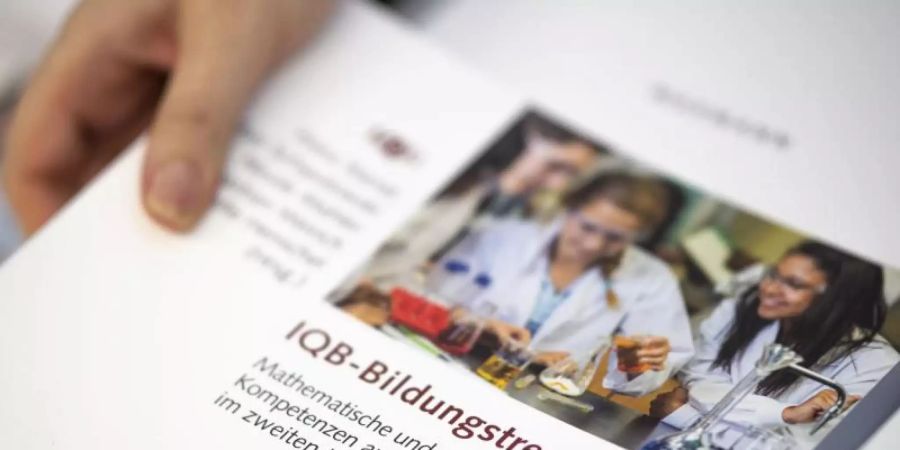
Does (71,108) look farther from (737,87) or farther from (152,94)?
(737,87)

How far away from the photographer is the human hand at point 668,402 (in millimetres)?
351

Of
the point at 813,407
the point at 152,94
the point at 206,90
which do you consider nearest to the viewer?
the point at 813,407

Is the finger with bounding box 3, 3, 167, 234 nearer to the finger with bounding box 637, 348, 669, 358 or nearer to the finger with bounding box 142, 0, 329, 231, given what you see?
the finger with bounding box 142, 0, 329, 231

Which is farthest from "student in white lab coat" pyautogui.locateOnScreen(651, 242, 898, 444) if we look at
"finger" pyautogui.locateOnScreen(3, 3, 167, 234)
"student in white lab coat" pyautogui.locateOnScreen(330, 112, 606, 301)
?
"finger" pyautogui.locateOnScreen(3, 3, 167, 234)

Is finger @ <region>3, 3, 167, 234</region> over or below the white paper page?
below

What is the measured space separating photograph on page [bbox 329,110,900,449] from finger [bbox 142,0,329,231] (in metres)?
0.10

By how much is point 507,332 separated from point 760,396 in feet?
0.36

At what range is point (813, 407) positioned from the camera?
0.35 meters

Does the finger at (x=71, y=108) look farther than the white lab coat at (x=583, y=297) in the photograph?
Yes

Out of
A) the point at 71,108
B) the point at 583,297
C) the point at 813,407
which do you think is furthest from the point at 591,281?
the point at 71,108

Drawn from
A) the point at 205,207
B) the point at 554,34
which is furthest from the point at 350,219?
the point at 554,34

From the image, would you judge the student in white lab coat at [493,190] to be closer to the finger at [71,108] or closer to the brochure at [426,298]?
the brochure at [426,298]

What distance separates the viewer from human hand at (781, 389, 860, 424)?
0.35m

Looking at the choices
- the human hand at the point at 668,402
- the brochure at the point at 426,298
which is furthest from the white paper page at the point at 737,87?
the human hand at the point at 668,402
